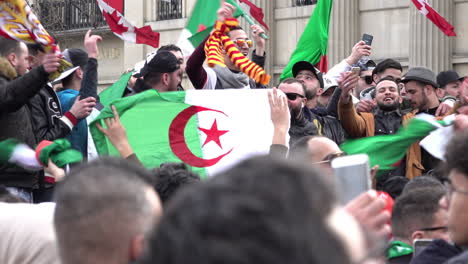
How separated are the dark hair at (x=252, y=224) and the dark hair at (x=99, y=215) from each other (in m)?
0.72

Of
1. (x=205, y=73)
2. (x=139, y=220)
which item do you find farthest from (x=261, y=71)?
(x=139, y=220)

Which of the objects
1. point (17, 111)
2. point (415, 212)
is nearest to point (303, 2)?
point (17, 111)

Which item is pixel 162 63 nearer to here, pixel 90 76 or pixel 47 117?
pixel 90 76

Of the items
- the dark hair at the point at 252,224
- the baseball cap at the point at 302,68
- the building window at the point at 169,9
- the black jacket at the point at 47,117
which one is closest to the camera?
the dark hair at the point at 252,224

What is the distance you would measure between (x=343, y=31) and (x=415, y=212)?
55.2ft

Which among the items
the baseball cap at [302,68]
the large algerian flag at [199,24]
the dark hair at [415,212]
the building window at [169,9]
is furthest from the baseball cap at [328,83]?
the building window at [169,9]

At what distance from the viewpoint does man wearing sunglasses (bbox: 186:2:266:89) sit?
7.28m

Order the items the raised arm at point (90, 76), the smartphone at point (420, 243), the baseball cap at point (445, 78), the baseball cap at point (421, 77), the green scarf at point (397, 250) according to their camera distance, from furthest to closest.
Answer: the baseball cap at point (445, 78) < the baseball cap at point (421, 77) < the raised arm at point (90, 76) < the green scarf at point (397, 250) < the smartphone at point (420, 243)

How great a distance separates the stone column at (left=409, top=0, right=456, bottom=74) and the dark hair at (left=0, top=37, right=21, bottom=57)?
1342 centimetres

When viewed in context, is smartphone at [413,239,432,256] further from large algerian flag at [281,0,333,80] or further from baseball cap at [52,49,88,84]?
large algerian flag at [281,0,333,80]

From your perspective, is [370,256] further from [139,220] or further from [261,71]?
[261,71]

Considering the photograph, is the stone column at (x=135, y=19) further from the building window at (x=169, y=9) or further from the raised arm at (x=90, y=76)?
the raised arm at (x=90, y=76)

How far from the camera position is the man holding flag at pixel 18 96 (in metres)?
6.04

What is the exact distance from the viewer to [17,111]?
6355 mm
